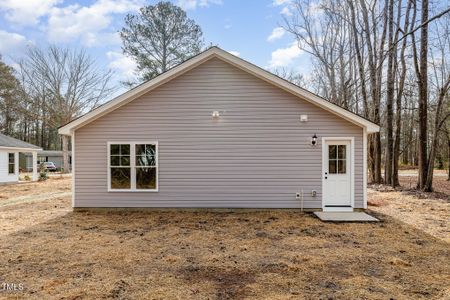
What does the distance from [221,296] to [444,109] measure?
20994mm

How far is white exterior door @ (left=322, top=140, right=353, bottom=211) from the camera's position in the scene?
342 inches

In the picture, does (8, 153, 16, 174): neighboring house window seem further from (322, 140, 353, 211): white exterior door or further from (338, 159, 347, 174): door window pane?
(338, 159, 347, 174): door window pane

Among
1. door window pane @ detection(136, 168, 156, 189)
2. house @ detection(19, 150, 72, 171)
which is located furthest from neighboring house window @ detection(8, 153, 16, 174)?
door window pane @ detection(136, 168, 156, 189)

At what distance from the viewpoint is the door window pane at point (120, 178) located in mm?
8961

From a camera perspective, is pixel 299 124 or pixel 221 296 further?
pixel 299 124

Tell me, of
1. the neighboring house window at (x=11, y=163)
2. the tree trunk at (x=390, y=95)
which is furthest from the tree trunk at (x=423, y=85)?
the neighboring house window at (x=11, y=163)

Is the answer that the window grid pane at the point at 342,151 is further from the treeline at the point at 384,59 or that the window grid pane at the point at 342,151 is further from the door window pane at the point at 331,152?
the treeline at the point at 384,59

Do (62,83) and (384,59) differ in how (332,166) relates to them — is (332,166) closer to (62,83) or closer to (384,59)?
(384,59)

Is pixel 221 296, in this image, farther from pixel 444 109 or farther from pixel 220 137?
pixel 444 109

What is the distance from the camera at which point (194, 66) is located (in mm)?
8930

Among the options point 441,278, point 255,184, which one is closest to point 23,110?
point 255,184

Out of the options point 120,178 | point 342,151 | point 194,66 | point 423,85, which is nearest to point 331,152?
point 342,151

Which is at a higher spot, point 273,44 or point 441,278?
point 273,44

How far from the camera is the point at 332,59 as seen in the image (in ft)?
64.4
